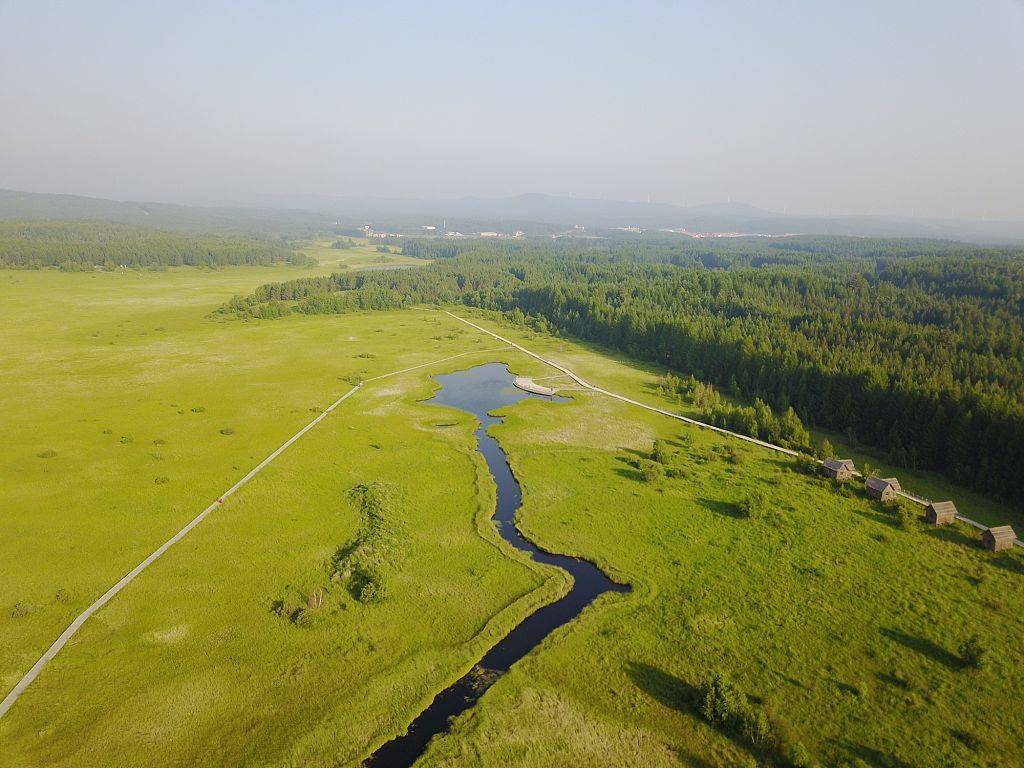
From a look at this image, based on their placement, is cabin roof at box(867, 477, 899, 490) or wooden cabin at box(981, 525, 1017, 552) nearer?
wooden cabin at box(981, 525, 1017, 552)

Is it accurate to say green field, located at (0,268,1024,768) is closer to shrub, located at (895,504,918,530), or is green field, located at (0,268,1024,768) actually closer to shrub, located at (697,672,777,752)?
shrub, located at (697,672,777,752)

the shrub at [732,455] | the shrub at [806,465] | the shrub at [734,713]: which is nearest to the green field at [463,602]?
the shrub at [732,455]

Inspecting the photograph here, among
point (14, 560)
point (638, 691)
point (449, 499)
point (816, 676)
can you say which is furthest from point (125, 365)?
point (816, 676)

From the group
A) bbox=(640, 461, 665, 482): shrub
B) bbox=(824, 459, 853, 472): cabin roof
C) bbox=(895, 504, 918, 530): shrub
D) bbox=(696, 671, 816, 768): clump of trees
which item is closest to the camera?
bbox=(696, 671, 816, 768): clump of trees

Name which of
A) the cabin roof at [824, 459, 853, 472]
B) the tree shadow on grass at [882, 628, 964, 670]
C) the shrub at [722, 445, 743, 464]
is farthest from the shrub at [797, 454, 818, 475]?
the tree shadow on grass at [882, 628, 964, 670]

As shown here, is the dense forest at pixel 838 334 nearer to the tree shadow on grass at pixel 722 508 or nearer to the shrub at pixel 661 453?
the shrub at pixel 661 453

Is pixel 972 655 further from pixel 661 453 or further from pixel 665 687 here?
pixel 661 453

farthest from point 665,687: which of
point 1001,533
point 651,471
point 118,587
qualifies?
point 118,587
